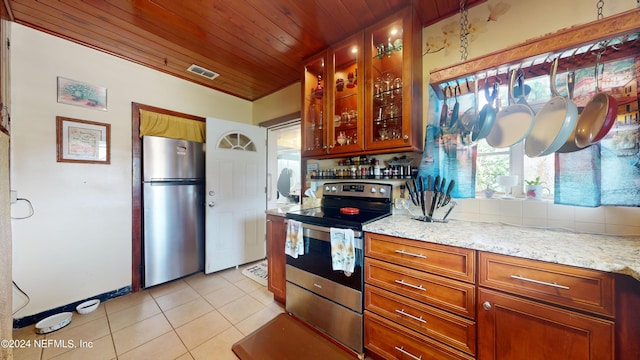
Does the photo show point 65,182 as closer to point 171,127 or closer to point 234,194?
point 171,127

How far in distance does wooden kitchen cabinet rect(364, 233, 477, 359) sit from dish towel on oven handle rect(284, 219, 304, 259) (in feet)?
1.83

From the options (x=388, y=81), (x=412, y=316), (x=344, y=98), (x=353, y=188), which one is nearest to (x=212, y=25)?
(x=344, y=98)

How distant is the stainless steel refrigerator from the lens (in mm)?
2277

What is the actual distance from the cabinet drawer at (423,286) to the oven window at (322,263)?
6 cm

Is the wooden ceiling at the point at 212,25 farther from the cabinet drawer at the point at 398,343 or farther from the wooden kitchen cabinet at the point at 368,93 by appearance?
the cabinet drawer at the point at 398,343

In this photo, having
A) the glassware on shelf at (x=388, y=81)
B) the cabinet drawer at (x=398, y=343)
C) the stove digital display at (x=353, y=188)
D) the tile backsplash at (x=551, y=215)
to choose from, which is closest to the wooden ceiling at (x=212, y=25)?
the glassware on shelf at (x=388, y=81)

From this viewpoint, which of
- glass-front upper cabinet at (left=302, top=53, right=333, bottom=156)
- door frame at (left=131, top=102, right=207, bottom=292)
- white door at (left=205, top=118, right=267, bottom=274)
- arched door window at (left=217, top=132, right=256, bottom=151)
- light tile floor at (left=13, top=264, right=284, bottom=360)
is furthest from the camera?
arched door window at (left=217, top=132, right=256, bottom=151)

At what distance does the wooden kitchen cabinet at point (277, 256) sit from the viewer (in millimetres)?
1930

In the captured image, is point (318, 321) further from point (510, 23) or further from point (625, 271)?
point (510, 23)

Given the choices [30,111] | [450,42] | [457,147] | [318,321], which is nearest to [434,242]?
[457,147]

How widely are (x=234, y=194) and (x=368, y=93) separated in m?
2.14

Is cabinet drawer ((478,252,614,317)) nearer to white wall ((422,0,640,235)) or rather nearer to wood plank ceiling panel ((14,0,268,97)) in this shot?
white wall ((422,0,640,235))

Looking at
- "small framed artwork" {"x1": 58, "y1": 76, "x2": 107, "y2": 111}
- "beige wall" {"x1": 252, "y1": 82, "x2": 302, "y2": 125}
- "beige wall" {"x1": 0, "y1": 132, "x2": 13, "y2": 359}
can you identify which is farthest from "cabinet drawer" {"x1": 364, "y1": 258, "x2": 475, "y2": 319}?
"small framed artwork" {"x1": 58, "y1": 76, "x2": 107, "y2": 111}

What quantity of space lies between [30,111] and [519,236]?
12.0ft
